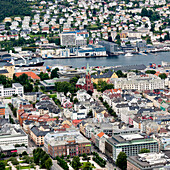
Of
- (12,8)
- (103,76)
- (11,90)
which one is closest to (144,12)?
(12,8)

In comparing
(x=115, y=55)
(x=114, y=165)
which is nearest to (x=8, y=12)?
(x=115, y=55)

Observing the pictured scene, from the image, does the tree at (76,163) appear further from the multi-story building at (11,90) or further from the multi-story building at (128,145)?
the multi-story building at (11,90)

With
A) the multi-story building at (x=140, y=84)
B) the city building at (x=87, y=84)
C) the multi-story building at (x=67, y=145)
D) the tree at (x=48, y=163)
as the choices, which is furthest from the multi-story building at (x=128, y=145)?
the multi-story building at (x=140, y=84)

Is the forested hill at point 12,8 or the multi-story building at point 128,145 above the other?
the forested hill at point 12,8

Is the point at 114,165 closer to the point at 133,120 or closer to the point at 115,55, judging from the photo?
the point at 133,120

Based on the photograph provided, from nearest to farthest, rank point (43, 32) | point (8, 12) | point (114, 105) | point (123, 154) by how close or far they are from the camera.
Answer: point (123, 154)
point (114, 105)
point (43, 32)
point (8, 12)

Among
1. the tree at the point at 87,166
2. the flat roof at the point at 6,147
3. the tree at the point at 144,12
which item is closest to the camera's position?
the tree at the point at 87,166
